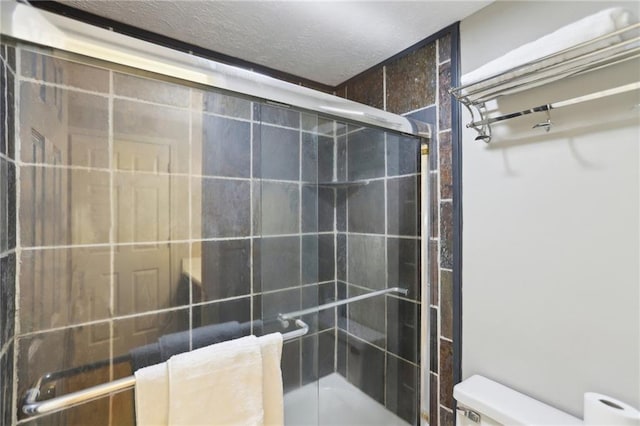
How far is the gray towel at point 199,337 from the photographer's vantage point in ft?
4.30

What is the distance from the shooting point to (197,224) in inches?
56.5

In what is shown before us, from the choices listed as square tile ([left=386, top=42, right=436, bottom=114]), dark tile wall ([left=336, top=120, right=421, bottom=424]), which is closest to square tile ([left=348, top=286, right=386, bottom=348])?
dark tile wall ([left=336, top=120, right=421, bottom=424])

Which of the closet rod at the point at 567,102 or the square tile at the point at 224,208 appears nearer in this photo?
→ the closet rod at the point at 567,102

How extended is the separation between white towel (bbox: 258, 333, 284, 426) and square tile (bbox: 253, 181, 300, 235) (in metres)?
0.55

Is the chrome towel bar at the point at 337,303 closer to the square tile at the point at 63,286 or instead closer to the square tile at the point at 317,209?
the square tile at the point at 317,209

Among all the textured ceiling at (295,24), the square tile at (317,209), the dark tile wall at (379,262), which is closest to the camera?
the textured ceiling at (295,24)

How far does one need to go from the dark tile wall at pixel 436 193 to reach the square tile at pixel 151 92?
3.22ft

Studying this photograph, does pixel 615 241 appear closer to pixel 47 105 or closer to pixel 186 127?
pixel 186 127

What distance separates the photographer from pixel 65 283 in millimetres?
1081

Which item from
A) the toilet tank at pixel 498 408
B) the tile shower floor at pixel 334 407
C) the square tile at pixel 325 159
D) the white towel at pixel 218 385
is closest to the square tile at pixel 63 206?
the white towel at pixel 218 385

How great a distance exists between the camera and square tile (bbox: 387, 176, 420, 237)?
1398 mm

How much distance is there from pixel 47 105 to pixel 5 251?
491 millimetres

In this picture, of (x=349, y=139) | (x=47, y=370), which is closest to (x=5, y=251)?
(x=47, y=370)

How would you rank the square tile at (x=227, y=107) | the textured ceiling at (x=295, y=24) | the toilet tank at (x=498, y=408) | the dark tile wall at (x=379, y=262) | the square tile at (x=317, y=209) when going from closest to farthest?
the toilet tank at (x=498, y=408), the textured ceiling at (x=295, y=24), the square tile at (x=227, y=107), the dark tile wall at (x=379, y=262), the square tile at (x=317, y=209)
